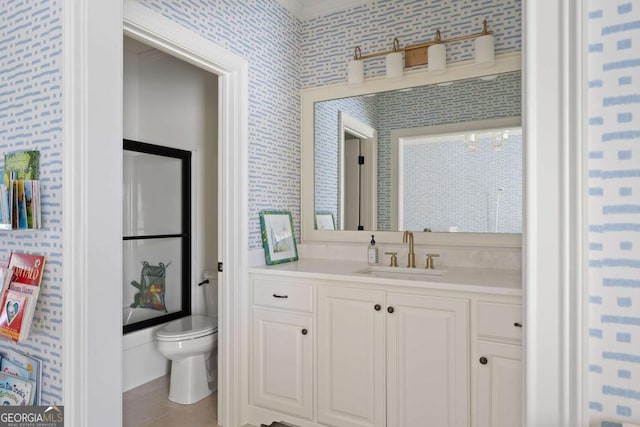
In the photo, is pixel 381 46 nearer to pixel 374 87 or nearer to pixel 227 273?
pixel 374 87

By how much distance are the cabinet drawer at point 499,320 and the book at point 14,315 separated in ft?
5.67

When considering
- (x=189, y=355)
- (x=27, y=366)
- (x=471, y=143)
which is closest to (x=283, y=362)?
(x=189, y=355)

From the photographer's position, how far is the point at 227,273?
7.86 ft

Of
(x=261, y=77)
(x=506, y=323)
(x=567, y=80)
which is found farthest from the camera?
(x=261, y=77)

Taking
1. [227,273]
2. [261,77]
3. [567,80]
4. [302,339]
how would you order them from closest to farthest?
[567,80]
[302,339]
[227,273]
[261,77]

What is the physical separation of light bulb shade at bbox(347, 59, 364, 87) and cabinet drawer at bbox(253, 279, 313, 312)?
1373 millimetres

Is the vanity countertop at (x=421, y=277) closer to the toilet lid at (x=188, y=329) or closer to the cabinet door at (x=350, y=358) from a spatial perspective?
the cabinet door at (x=350, y=358)

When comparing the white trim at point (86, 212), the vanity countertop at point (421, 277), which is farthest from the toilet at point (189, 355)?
the white trim at point (86, 212)

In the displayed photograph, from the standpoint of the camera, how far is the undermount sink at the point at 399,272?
228 cm

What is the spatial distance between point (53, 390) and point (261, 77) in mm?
1954

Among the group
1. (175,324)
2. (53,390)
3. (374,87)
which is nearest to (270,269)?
(175,324)

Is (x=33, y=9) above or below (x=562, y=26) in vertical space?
above

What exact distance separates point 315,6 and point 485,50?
1.26 meters

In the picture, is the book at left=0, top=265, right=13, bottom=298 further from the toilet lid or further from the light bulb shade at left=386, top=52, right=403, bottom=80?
the light bulb shade at left=386, top=52, right=403, bottom=80
